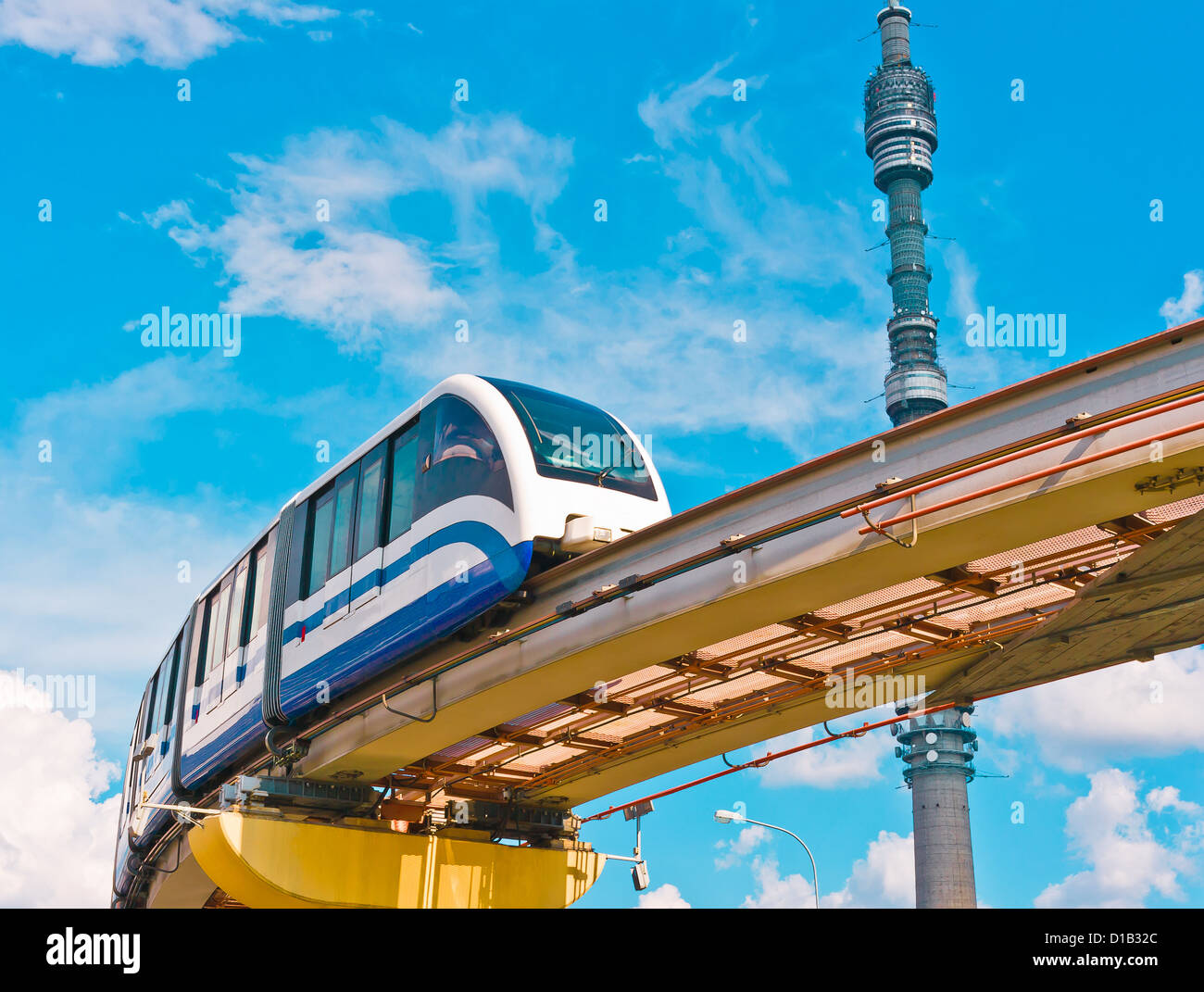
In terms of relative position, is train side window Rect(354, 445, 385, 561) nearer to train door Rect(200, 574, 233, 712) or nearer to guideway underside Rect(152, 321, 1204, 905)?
guideway underside Rect(152, 321, 1204, 905)

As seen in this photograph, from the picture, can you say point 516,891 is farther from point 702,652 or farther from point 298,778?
point 702,652

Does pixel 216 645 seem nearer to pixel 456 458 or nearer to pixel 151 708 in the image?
pixel 151 708

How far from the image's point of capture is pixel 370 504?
1666 cm

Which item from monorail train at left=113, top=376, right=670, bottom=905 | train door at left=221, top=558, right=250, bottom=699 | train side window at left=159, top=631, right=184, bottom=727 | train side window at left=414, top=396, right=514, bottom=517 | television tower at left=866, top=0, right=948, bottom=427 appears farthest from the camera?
television tower at left=866, top=0, right=948, bottom=427

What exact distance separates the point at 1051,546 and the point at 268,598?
37.5ft

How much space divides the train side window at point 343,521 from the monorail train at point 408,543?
26 mm

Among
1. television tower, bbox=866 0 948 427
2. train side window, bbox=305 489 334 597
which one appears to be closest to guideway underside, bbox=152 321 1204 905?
train side window, bbox=305 489 334 597

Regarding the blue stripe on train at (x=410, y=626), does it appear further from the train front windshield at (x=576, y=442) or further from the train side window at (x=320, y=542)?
the train front windshield at (x=576, y=442)

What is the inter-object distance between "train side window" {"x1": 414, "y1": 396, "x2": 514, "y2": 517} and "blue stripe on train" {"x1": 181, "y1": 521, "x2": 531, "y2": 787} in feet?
1.57

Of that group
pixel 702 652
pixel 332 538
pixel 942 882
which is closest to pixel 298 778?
pixel 332 538

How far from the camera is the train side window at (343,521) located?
17.0m

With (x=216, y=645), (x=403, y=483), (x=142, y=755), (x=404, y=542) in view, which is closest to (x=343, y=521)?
(x=403, y=483)

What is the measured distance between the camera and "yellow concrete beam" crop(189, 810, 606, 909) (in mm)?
18094

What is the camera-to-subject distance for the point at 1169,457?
9500mm
